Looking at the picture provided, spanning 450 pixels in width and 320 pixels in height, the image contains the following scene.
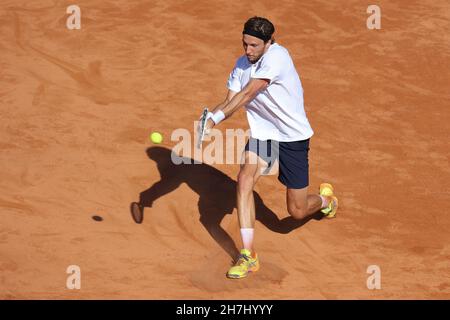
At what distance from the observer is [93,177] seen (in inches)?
395

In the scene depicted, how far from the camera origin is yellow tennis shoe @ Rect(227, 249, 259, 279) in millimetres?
8453

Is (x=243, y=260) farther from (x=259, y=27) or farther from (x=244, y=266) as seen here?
(x=259, y=27)

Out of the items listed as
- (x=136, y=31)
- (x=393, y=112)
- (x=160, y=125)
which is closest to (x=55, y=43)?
(x=136, y=31)

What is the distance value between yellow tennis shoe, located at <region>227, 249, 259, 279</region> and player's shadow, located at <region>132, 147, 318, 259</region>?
13.7 inches

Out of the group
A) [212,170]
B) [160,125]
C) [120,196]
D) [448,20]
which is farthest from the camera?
[448,20]

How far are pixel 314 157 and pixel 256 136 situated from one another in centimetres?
234

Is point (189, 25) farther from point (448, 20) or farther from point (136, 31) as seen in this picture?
point (448, 20)

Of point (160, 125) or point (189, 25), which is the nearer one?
point (160, 125)

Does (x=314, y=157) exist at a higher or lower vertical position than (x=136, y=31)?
lower

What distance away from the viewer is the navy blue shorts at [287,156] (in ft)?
28.2

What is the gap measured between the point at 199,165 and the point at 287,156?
198 centimetres

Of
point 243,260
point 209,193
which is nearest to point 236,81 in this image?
point 243,260

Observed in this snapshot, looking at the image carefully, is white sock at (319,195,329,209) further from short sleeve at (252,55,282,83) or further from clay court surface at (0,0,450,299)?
short sleeve at (252,55,282,83)

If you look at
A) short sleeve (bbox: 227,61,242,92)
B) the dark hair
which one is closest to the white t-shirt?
short sleeve (bbox: 227,61,242,92)
